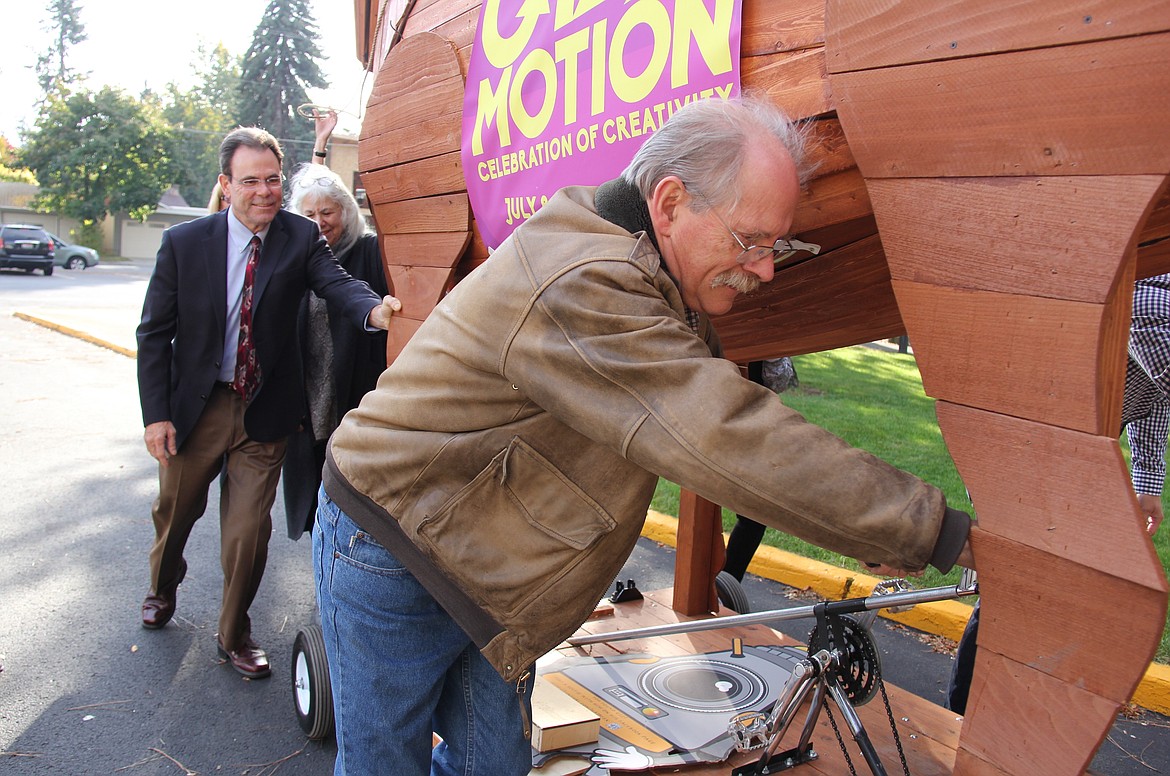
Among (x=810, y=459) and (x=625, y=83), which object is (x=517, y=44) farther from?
(x=810, y=459)

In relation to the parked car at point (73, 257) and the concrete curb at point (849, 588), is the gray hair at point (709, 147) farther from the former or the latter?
the parked car at point (73, 257)

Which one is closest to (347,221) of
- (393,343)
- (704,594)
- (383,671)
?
(393,343)

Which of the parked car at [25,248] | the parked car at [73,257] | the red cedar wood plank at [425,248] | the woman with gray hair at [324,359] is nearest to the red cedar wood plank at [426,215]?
the red cedar wood plank at [425,248]

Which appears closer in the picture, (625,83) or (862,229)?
(862,229)

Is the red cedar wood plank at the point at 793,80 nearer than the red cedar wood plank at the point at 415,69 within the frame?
Yes

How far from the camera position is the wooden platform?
Answer: 2630mm

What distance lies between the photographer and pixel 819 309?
2.33 m

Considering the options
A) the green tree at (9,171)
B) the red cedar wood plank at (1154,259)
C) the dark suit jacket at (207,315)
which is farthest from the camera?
the green tree at (9,171)

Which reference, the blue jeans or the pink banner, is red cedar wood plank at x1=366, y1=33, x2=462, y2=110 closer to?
the pink banner

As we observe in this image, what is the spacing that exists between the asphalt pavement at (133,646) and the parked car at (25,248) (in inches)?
828

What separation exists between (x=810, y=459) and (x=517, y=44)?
1.65m

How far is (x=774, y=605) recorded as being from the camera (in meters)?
4.59

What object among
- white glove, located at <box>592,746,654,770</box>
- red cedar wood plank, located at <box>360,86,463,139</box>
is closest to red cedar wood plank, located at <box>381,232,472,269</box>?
red cedar wood plank, located at <box>360,86,463,139</box>

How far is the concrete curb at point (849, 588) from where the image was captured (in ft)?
11.7
